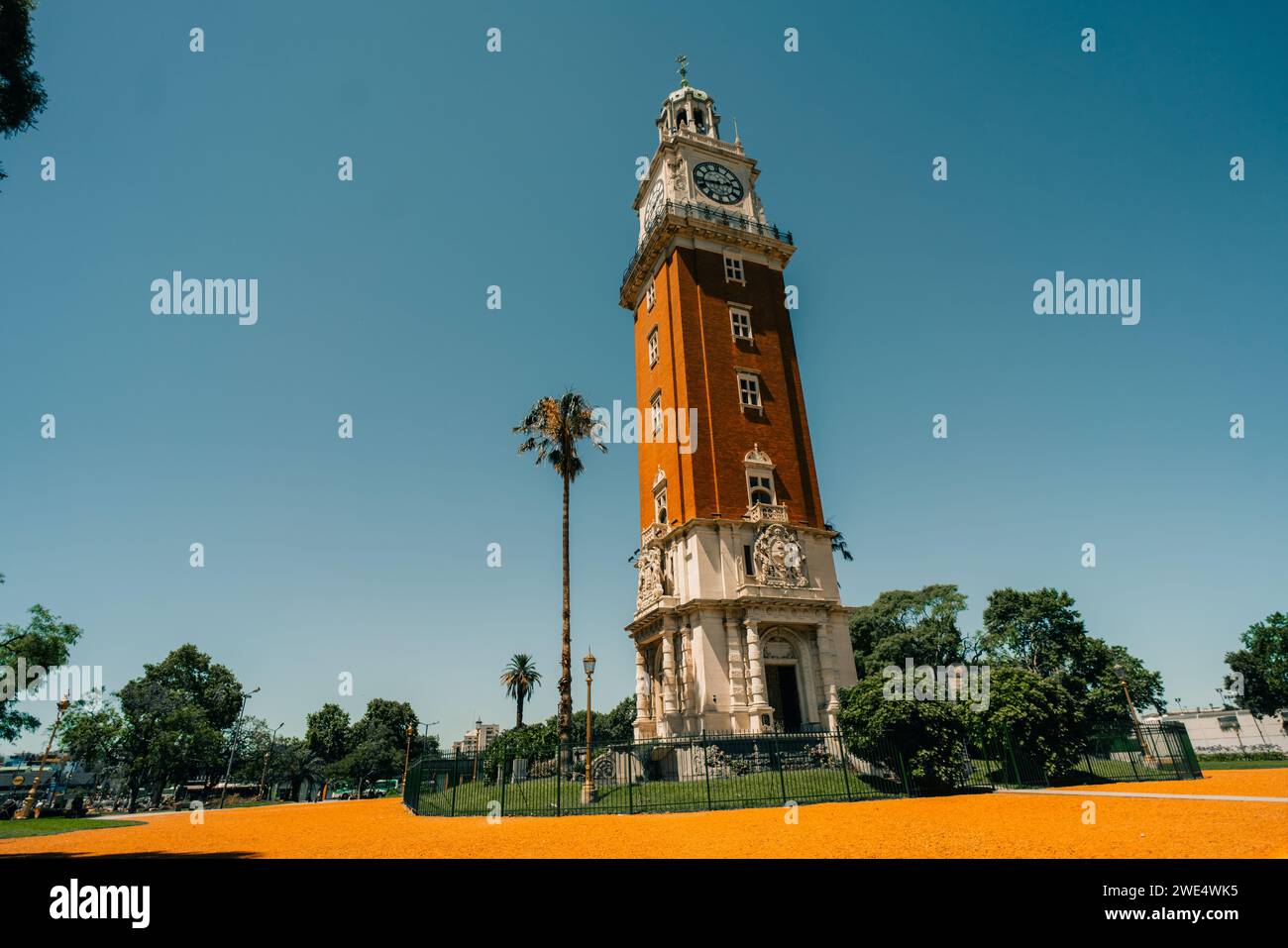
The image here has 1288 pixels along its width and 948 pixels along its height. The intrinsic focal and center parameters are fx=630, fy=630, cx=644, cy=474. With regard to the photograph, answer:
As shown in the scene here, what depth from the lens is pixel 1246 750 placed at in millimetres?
53031

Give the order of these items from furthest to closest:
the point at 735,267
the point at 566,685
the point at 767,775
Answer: the point at 735,267 < the point at 566,685 < the point at 767,775

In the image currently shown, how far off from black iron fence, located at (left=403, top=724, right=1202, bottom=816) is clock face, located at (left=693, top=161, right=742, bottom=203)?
3192 cm

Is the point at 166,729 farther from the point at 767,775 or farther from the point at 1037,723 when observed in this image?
the point at 1037,723

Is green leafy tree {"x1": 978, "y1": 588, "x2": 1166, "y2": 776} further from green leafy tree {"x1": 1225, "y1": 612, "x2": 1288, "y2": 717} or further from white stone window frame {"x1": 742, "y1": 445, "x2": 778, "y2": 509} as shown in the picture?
white stone window frame {"x1": 742, "y1": 445, "x2": 778, "y2": 509}

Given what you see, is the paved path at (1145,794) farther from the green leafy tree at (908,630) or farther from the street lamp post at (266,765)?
the street lamp post at (266,765)

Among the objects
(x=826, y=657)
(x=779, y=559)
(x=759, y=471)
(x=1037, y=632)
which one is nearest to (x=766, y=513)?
(x=779, y=559)

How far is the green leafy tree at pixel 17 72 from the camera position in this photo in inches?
543

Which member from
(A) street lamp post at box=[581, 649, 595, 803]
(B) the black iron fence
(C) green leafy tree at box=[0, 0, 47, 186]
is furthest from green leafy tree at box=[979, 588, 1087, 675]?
(C) green leafy tree at box=[0, 0, 47, 186]

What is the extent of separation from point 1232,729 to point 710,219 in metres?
66.0

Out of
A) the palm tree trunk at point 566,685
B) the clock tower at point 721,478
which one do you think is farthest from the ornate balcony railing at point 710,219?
the palm tree trunk at point 566,685

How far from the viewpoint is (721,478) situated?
31359 mm

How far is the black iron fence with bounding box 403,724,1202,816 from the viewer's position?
1856 centimetres
